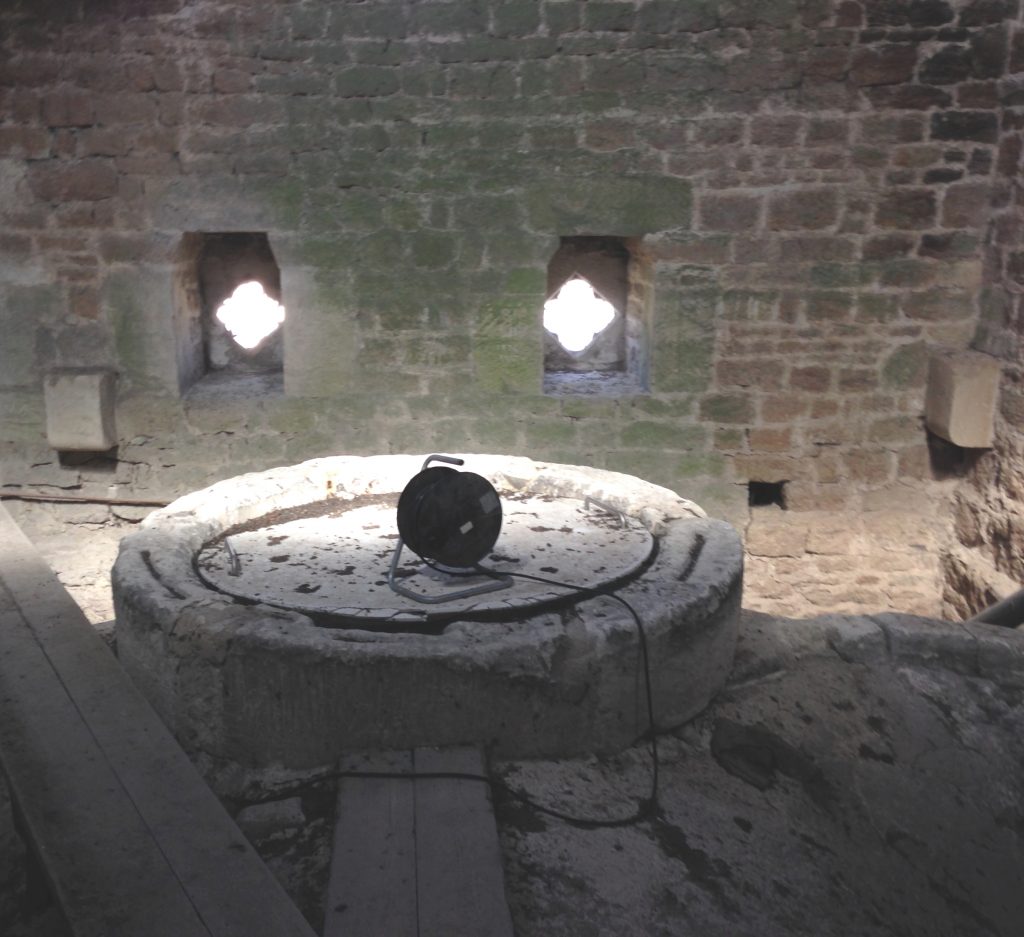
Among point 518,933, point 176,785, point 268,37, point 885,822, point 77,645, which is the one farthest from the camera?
point 268,37

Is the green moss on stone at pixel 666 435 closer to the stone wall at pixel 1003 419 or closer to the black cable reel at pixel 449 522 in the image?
the stone wall at pixel 1003 419

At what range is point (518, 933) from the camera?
2.17 metres

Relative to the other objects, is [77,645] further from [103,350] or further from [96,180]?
[96,180]

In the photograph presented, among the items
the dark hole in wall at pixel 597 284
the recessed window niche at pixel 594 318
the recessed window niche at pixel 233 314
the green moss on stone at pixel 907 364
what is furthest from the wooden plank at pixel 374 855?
the green moss on stone at pixel 907 364

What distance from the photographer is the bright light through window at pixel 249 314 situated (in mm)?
5828

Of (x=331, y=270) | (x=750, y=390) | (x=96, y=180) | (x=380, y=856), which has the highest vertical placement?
(x=96, y=180)

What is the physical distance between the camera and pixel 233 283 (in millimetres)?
5812

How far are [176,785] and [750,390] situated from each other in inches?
147

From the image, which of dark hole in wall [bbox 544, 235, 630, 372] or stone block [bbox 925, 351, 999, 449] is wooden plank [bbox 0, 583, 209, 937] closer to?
dark hole in wall [bbox 544, 235, 630, 372]

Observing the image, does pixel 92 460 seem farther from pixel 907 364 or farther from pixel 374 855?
pixel 907 364

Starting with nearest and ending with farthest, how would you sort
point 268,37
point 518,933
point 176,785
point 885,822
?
1. point 518,933
2. point 176,785
3. point 885,822
4. point 268,37

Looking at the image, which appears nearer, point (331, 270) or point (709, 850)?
point (709, 850)

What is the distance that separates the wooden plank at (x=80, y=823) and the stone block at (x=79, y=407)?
2.58 m

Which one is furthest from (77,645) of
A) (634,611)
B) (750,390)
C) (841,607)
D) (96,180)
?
(841,607)
